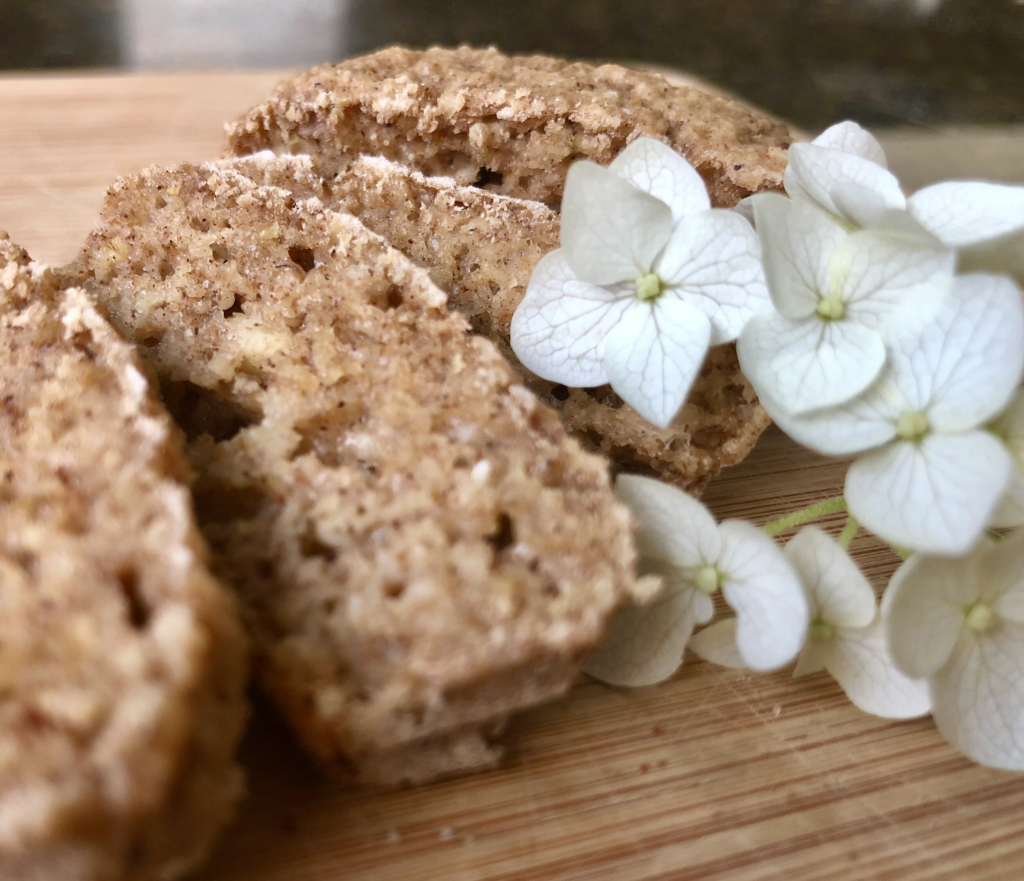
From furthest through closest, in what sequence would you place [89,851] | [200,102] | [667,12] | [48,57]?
[667,12] < [48,57] < [200,102] < [89,851]

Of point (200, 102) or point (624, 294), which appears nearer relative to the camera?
point (624, 294)

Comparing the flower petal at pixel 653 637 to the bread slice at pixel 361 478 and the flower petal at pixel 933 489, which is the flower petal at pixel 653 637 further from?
the flower petal at pixel 933 489

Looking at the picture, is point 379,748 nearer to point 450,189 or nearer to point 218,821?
point 218,821

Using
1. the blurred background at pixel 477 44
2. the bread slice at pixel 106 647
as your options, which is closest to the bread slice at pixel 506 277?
the bread slice at pixel 106 647

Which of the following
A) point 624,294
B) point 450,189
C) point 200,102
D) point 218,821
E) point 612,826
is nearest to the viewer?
point 218,821

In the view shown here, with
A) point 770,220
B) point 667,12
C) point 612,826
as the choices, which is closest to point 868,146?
point 770,220

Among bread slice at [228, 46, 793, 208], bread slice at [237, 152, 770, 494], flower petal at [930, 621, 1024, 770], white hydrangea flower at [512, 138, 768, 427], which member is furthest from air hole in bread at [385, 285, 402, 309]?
flower petal at [930, 621, 1024, 770]

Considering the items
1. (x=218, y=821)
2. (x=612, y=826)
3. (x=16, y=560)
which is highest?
(x=16, y=560)

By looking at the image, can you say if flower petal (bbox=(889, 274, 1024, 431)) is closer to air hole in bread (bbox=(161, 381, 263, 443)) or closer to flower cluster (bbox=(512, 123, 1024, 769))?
flower cluster (bbox=(512, 123, 1024, 769))
